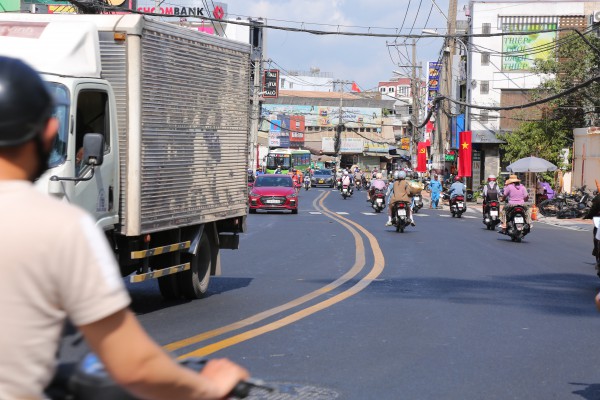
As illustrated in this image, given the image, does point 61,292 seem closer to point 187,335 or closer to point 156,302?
point 187,335

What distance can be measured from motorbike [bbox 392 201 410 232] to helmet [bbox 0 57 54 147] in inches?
1038

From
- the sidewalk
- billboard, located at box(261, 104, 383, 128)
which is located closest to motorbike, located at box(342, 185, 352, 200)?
the sidewalk

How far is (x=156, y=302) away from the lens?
503 inches

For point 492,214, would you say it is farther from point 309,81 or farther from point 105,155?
point 309,81

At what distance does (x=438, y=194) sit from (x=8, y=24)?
1660 inches

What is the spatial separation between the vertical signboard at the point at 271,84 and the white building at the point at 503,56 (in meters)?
42.2

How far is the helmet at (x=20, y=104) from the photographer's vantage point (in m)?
2.52

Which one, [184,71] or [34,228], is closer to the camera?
[34,228]

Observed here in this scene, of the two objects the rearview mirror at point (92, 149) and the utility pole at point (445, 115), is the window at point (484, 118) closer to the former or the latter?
the utility pole at point (445, 115)

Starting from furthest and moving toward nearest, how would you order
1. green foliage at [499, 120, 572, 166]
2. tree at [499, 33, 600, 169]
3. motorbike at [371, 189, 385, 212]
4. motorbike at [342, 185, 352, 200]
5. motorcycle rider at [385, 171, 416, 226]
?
motorbike at [342, 185, 352, 200]
green foliage at [499, 120, 572, 166]
tree at [499, 33, 600, 169]
motorbike at [371, 189, 385, 212]
motorcycle rider at [385, 171, 416, 226]

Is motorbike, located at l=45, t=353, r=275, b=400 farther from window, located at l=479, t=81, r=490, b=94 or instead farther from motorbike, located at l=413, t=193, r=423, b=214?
window, located at l=479, t=81, r=490, b=94

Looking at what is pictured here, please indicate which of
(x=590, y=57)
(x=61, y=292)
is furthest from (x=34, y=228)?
(x=590, y=57)

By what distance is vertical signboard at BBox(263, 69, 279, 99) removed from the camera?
106m

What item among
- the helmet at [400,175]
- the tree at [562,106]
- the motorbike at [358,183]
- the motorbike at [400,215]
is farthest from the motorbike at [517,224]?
the motorbike at [358,183]
